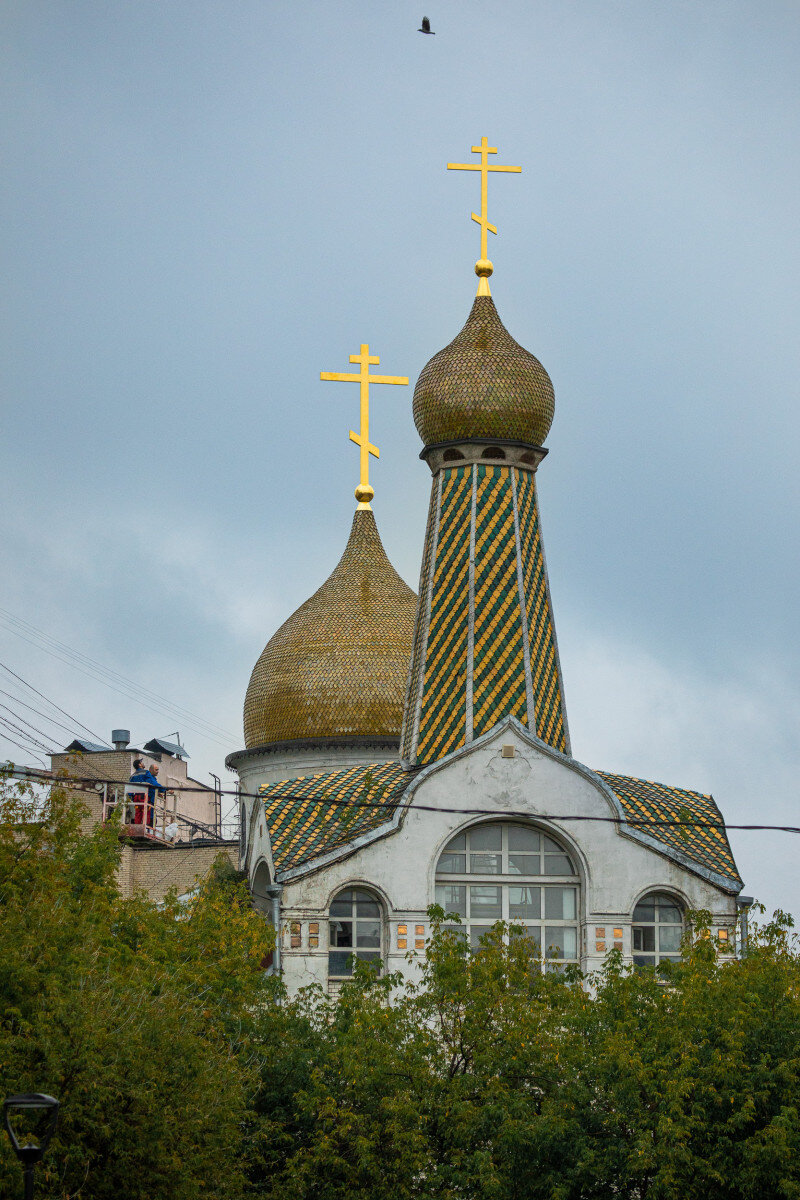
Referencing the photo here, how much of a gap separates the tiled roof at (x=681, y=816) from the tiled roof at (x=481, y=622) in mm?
1253

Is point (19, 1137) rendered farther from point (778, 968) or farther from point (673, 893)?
point (673, 893)

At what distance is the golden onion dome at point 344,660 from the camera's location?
124 feet

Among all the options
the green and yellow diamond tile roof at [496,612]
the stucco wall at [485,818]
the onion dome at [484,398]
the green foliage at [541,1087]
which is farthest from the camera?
the onion dome at [484,398]

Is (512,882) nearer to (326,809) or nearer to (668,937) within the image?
(668,937)

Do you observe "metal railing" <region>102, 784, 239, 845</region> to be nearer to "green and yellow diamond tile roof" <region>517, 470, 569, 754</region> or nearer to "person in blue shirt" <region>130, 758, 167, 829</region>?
"person in blue shirt" <region>130, 758, 167, 829</region>

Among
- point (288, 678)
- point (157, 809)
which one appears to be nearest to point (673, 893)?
point (288, 678)

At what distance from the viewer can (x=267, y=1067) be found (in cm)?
2384

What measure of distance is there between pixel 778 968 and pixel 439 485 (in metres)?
11.1

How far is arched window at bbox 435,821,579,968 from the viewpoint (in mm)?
28859

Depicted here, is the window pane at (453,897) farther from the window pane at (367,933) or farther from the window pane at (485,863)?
the window pane at (367,933)

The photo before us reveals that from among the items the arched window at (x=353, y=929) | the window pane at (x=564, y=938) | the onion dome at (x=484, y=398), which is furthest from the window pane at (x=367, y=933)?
the onion dome at (x=484, y=398)

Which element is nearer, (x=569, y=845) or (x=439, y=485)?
(x=569, y=845)

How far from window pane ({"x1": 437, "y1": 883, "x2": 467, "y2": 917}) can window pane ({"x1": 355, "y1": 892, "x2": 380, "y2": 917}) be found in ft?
2.68

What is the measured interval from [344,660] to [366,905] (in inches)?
399
